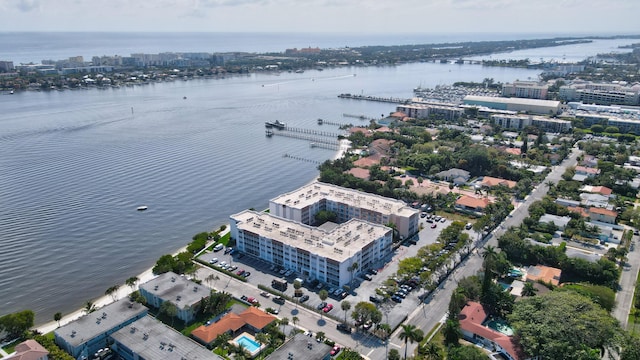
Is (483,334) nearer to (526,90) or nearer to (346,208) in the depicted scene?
(346,208)

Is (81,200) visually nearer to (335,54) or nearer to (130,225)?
(130,225)

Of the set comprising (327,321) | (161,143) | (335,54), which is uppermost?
(335,54)

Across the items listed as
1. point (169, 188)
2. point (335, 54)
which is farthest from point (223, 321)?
point (335, 54)

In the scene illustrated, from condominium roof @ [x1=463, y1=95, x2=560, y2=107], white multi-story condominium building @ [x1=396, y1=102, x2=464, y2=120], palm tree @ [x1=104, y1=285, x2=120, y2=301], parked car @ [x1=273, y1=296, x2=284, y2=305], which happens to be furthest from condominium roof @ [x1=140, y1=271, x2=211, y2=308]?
condominium roof @ [x1=463, y1=95, x2=560, y2=107]

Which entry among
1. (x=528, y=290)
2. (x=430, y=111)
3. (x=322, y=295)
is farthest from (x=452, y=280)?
(x=430, y=111)

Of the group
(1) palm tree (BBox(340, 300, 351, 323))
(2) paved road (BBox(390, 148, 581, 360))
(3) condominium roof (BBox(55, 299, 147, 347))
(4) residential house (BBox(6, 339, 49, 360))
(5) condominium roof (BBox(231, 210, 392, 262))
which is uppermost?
(5) condominium roof (BBox(231, 210, 392, 262))

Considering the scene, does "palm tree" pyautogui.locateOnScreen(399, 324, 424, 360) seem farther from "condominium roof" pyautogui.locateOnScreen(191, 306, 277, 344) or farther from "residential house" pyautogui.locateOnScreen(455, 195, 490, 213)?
"residential house" pyautogui.locateOnScreen(455, 195, 490, 213)
